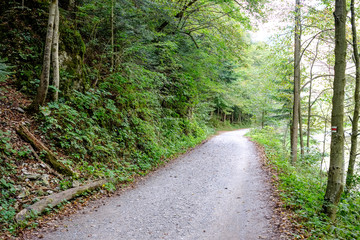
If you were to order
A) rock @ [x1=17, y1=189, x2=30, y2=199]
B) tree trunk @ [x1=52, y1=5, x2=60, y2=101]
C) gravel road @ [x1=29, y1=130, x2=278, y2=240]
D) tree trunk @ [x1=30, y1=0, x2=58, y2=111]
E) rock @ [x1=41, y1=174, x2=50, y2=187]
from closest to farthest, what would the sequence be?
gravel road @ [x1=29, y1=130, x2=278, y2=240], rock @ [x1=17, y1=189, x2=30, y2=199], rock @ [x1=41, y1=174, x2=50, y2=187], tree trunk @ [x1=30, y1=0, x2=58, y2=111], tree trunk @ [x1=52, y1=5, x2=60, y2=101]

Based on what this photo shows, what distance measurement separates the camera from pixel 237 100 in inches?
1092

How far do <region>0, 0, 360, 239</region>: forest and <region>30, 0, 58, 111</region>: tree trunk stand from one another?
27 millimetres

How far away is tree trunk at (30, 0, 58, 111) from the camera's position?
5.78m

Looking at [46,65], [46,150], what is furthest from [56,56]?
[46,150]

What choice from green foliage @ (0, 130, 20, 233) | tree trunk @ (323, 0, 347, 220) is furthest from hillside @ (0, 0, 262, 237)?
tree trunk @ (323, 0, 347, 220)

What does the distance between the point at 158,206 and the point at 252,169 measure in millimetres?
4846

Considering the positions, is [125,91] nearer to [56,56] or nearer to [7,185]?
[56,56]

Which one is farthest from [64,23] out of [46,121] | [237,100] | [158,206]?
[237,100]

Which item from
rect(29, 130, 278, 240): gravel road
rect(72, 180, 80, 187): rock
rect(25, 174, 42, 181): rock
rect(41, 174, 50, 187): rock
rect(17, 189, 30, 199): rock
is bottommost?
rect(29, 130, 278, 240): gravel road

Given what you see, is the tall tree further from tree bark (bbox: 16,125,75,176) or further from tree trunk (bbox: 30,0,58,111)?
tree bark (bbox: 16,125,75,176)

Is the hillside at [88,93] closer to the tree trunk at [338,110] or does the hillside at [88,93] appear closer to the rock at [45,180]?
the rock at [45,180]

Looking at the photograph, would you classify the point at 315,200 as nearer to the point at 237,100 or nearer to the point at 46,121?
the point at 46,121

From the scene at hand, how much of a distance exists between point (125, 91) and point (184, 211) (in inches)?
252

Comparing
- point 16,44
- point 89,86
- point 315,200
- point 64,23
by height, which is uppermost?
point 64,23
